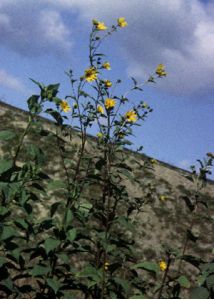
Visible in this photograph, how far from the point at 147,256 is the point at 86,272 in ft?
14.5

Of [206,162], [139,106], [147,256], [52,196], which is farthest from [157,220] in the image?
[206,162]

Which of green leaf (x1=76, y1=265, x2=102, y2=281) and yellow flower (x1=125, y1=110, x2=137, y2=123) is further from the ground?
yellow flower (x1=125, y1=110, x2=137, y2=123)

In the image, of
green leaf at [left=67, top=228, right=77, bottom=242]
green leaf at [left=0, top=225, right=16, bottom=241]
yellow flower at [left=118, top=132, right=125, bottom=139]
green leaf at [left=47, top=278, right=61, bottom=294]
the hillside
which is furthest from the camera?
the hillside

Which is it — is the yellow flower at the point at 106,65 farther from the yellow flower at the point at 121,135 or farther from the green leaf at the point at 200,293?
the green leaf at the point at 200,293

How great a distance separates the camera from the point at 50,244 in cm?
348

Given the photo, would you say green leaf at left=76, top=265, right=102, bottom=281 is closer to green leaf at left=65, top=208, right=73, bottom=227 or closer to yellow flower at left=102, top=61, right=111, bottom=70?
green leaf at left=65, top=208, right=73, bottom=227

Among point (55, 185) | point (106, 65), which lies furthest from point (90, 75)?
point (55, 185)

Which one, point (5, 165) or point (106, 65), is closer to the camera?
point (5, 165)

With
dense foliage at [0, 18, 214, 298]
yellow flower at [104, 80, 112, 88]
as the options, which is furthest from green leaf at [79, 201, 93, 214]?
yellow flower at [104, 80, 112, 88]

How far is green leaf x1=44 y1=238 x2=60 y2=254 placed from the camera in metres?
3.45

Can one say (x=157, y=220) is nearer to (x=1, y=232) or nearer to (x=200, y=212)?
(x=200, y=212)

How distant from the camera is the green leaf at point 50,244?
11.3ft

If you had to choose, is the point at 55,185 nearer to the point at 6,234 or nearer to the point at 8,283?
the point at 6,234

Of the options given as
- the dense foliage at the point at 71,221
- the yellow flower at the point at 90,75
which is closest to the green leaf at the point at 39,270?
the dense foliage at the point at 71,221
